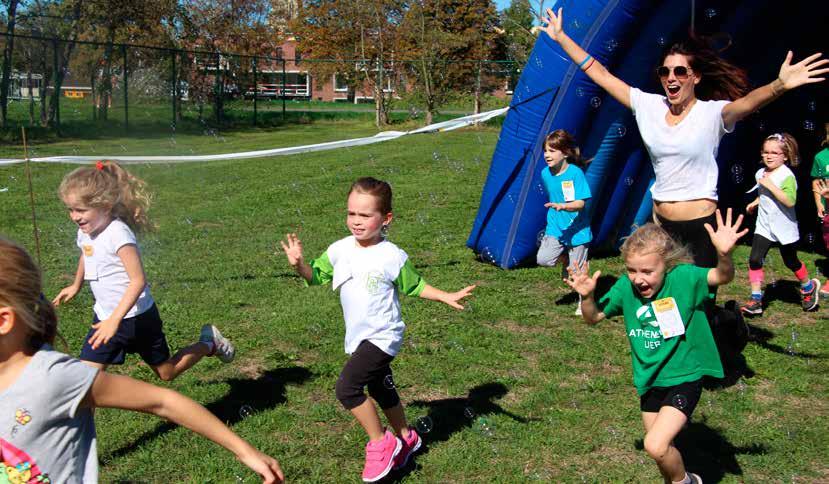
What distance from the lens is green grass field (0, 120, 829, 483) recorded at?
441 centimetres

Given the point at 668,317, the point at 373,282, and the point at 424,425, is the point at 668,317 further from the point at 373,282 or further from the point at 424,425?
the point at 424,425

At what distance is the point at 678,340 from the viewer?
3865mm

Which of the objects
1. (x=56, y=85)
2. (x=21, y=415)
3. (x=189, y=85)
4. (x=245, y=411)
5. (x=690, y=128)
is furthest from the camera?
(x=189, y=85)

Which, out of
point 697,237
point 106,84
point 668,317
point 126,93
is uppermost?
point 106,84

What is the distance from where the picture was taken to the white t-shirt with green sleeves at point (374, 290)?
4074 mm

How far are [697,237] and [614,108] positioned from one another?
376 centimetres

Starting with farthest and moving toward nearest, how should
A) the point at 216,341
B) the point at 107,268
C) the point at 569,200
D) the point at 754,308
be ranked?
the point at 754,308, the point at 569,200, the point at 216,341, the point at 107,268

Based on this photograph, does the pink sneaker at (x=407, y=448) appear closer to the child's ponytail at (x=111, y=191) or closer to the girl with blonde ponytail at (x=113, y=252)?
the girl with blonde ponytail at (x=113, y=252)

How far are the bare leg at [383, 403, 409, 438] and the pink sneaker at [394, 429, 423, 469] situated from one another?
0.11ft

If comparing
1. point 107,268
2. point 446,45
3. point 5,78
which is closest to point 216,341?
point 107,268

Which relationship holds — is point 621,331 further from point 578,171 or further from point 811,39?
point 811,39

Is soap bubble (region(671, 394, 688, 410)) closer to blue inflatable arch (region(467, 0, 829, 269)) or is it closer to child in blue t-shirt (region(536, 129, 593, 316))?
child in blue t-shirt (region(536, 129, 593, 316))

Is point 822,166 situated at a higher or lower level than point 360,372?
higher

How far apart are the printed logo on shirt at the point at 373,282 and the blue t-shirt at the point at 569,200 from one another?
3515mm
